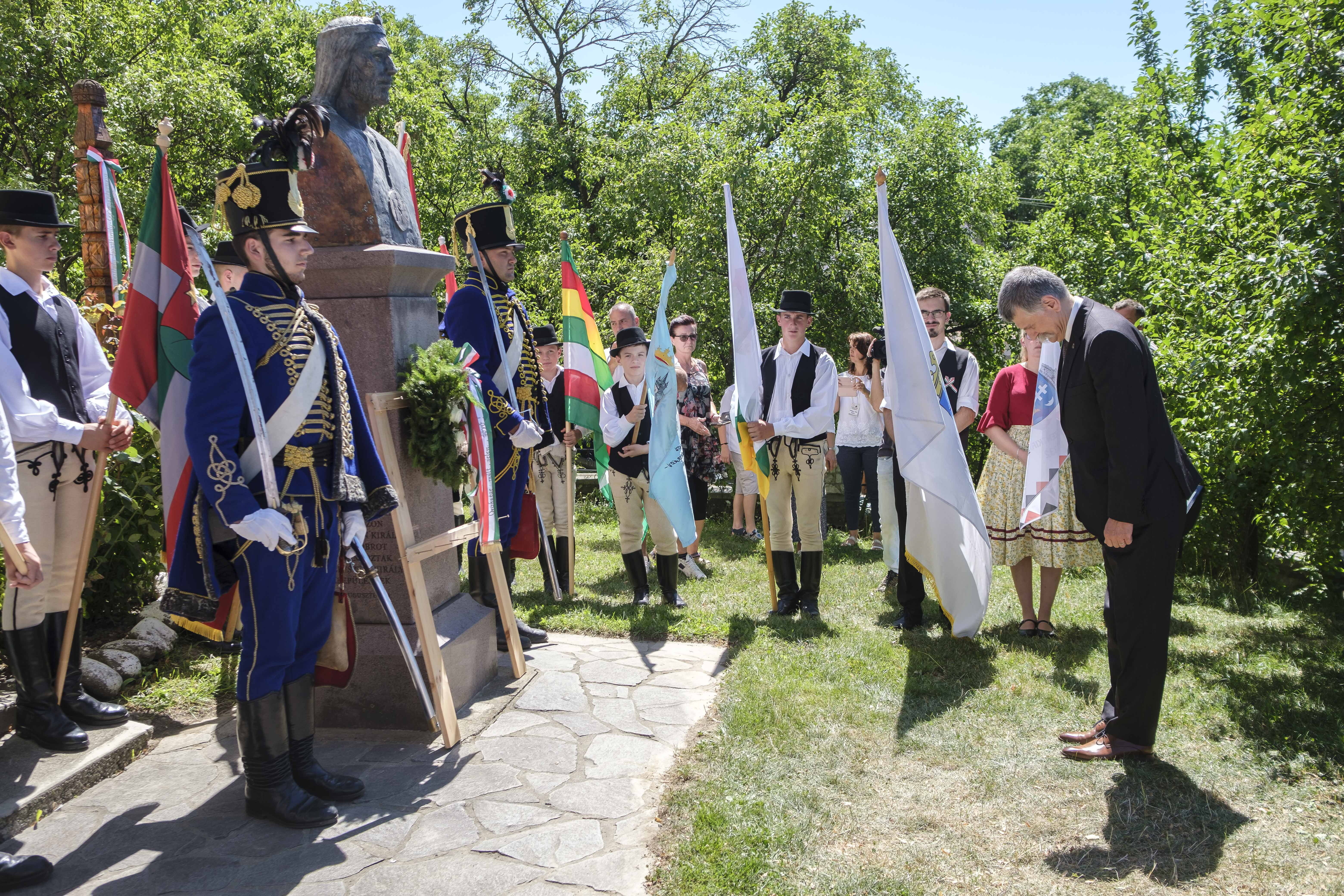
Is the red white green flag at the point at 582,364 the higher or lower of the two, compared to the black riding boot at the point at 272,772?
higher

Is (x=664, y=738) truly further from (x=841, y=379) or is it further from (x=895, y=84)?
(x=895, y=84)

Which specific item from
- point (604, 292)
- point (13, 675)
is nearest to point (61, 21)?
point (604, 292)

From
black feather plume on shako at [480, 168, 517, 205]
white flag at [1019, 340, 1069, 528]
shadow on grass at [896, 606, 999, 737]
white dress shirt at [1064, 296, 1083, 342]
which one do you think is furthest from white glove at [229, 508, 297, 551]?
white flag at [1019, 340, 1069, 528]

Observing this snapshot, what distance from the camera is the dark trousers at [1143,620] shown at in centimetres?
409

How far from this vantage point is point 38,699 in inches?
159

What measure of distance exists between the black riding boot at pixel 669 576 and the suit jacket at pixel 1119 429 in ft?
10.6

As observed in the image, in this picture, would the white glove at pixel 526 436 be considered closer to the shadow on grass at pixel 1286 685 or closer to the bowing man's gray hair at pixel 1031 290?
the bowing man's gray hair at pixel 1031 290

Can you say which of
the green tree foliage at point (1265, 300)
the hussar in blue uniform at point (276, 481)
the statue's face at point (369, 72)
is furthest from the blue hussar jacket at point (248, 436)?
the green tree foliage at point (1265, 300)

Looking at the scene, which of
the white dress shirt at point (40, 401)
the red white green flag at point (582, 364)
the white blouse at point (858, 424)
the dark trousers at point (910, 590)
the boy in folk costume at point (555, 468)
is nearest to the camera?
the white dress shirt at point (40, 401)

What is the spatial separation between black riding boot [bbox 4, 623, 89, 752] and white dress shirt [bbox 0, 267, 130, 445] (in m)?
0.87

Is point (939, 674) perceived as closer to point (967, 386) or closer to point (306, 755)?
point (967, 386)

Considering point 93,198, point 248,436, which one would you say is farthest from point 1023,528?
point 93,198

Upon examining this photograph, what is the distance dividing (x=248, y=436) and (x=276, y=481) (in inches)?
7.9

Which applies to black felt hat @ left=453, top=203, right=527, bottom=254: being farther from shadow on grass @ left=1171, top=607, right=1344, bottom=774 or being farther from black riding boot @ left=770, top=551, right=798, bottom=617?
shadow on grass @ left=1171, top=607, right=1344, bottom=774
